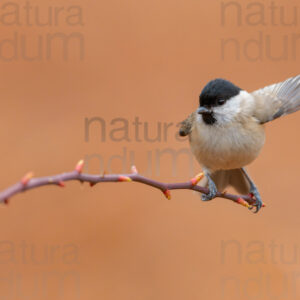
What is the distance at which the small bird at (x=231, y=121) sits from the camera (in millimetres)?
2277

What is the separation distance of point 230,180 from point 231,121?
1.91 feet

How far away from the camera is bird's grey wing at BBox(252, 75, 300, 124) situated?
2480 mm

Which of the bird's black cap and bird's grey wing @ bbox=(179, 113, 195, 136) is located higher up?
the bird's black cap

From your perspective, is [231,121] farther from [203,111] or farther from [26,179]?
[26,179]

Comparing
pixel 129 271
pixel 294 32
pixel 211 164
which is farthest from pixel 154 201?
pixel 294 32

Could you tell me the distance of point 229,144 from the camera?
2.28 metres

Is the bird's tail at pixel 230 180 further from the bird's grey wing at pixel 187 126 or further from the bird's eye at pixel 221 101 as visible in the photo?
the bird's eye at pixel 221 101

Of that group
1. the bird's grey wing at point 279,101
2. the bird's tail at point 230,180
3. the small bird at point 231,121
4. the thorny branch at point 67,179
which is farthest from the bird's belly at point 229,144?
the thorny branch at point 67,179

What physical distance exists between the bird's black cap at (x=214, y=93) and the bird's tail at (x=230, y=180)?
624mm

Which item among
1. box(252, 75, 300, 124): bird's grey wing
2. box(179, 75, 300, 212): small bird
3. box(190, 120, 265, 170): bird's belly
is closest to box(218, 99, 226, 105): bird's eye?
box(179, 75, 300, 212): small bird

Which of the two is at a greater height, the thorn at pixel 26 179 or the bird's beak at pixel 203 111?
the thorn at pixel 26 179

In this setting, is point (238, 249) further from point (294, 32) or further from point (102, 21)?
point (102, 21)

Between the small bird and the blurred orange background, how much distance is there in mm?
1496

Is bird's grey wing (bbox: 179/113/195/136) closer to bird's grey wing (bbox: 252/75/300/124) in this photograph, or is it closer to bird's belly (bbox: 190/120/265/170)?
bird's belly (bbox: 190/120/265/170)
